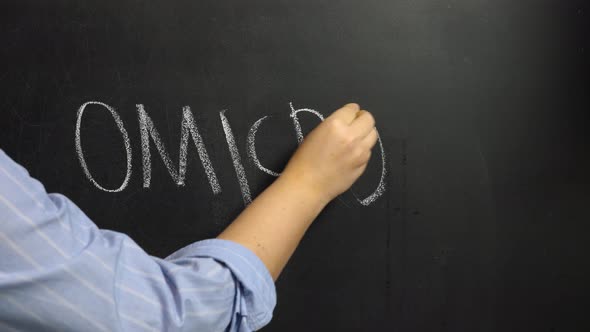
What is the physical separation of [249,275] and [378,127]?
1.41 ft

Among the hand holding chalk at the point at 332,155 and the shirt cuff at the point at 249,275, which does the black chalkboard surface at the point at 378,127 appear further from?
the shirt cuff at the point at 249,275

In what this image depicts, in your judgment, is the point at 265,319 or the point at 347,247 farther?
the point at 347,247

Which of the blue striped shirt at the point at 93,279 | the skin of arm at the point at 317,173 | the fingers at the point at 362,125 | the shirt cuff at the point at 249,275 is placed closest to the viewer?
the blue striped shirt at the point at 93,279

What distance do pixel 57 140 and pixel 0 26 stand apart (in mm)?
167

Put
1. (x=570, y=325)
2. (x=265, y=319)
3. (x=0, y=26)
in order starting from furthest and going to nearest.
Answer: (x=570, y=325)
(x=0, y=26)
(x=265, y=319)

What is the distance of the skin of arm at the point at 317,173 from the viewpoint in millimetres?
666

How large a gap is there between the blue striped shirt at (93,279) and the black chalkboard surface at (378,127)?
382 mm

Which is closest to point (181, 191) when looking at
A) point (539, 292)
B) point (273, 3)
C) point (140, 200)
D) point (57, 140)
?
point (140, 200)

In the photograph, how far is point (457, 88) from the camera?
90cm

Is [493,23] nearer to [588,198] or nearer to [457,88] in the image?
[457,88]

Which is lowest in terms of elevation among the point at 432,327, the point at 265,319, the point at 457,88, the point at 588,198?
the point at 432,327

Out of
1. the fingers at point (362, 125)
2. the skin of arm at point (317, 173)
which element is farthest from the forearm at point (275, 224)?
the fingers at point (362, 125)

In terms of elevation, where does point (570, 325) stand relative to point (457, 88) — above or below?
below

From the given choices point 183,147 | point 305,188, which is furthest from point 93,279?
point 183,147
